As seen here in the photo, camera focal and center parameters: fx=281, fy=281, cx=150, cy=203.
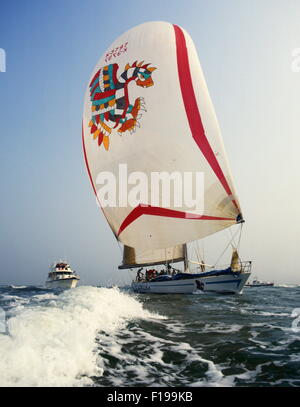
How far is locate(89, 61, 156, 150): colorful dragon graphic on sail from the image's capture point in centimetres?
1430

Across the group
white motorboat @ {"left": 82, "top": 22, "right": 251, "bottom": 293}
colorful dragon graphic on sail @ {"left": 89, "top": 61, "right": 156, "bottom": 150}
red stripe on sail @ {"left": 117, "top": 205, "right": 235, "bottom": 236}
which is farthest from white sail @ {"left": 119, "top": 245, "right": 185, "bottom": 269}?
colorful dragon graphic on sail @ {"left": 89, "top": 61, "right": 156, "bottom": 150}

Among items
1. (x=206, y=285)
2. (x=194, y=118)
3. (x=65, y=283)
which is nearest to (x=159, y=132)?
(x=194, y=118)

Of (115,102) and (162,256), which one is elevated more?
(115,102)

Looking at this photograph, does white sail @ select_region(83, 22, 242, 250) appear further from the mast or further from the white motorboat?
the mast

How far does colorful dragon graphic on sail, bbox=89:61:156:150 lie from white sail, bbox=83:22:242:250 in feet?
0.17

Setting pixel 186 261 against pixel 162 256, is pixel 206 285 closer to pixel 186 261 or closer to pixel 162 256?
pixel 186 261

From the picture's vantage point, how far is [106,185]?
611 inches

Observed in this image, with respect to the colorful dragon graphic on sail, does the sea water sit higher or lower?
lower

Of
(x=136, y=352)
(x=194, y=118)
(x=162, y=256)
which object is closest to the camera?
(x=136, y=352)
